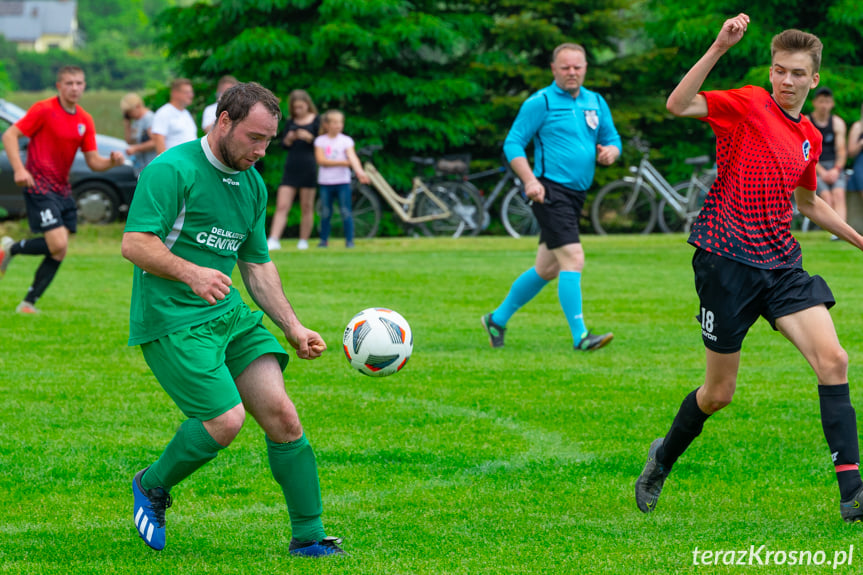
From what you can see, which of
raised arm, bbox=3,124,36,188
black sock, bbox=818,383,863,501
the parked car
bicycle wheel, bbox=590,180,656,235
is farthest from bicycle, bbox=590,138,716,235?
black sock, bbox=818,383,863,501

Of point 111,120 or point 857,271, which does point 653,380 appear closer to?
point 857,271

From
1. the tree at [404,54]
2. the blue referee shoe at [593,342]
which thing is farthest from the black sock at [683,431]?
the tree at [404,54]

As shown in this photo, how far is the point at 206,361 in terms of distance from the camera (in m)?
4.39

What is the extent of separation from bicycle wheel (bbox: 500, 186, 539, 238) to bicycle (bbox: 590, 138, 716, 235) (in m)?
1.17

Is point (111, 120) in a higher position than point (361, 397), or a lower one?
lower

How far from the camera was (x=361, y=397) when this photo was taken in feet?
25.9

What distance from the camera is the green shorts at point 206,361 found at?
4.39 m

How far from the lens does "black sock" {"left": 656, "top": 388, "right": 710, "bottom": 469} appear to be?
528 centimetres

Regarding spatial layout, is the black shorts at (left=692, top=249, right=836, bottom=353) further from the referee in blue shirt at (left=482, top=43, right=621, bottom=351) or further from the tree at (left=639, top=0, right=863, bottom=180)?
the tree at (left=639, top=0, right=863, bottom=180)

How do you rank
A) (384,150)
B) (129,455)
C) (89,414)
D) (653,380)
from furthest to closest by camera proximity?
1. (384,150)
2. (653,380)
3. (89,414)
4. (129,455)

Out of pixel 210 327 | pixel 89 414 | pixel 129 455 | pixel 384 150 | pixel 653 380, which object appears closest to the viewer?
pixel 210 327

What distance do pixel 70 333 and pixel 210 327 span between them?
630 cm

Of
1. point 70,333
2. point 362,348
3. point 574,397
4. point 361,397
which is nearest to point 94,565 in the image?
point 362,348

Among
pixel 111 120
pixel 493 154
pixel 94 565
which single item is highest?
pixel 94 565
